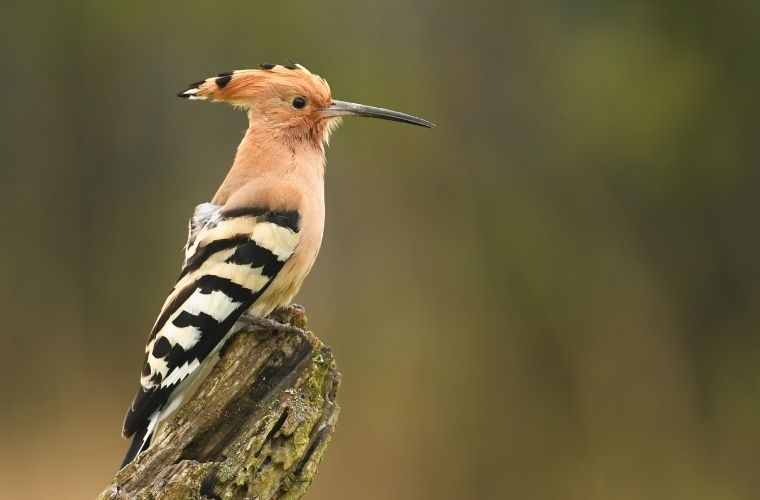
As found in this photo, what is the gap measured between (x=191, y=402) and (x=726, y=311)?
11.0 feet

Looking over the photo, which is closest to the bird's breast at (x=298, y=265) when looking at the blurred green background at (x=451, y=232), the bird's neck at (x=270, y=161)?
the bird's neck at (x=270, y=161)

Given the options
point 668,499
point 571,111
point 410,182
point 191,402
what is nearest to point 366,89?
point 410,182

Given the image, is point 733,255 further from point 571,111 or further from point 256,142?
point 256,142

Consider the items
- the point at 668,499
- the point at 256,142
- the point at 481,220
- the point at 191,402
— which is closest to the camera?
the point at 191,402

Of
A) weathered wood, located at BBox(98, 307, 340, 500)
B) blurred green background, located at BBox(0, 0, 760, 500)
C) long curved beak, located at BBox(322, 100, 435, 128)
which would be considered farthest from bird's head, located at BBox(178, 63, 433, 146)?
blurred green background, located at BBox(0, 0, 760, 500)

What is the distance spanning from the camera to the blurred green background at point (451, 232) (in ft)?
14.0

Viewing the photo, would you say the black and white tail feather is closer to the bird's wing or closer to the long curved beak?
the bird's wing

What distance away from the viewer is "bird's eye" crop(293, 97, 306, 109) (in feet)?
8.80

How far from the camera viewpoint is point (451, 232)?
487cm

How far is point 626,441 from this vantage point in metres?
4.32

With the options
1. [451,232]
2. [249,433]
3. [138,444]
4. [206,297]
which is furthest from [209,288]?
[451,232]

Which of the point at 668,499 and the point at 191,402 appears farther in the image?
the point at 668,499

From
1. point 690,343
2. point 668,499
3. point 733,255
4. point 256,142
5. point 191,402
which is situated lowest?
point 668,499

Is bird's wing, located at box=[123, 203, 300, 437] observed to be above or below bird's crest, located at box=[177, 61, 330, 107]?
below
